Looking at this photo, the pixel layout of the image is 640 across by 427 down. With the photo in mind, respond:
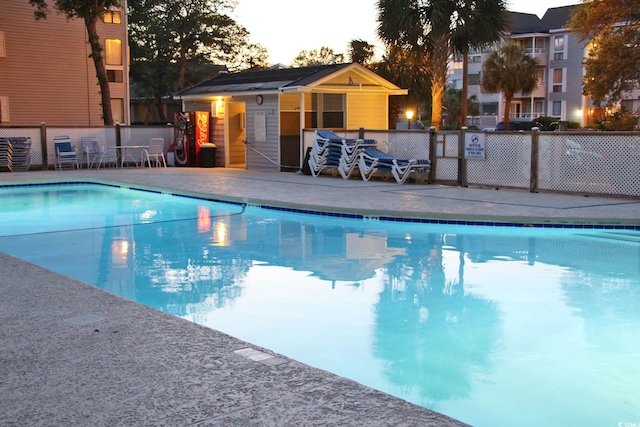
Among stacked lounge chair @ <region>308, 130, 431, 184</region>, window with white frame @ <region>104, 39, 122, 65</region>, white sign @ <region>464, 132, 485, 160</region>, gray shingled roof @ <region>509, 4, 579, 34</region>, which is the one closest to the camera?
white sign @ <region>464, 132, 485, 160</region>

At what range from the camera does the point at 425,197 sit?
1248 cm

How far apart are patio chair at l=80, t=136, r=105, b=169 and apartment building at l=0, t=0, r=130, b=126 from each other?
858cm

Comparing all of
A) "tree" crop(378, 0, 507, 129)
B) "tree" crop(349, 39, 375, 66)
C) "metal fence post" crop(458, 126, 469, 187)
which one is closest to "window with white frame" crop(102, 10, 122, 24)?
"tree" crop(349, 39, 375, 66)

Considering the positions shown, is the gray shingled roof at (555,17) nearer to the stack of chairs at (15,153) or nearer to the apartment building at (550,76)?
the apartment building at (550,76)

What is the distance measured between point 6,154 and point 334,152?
8596 millimetres

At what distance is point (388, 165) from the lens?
1542 centimetres

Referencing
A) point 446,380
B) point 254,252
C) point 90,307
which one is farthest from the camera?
point 254,252

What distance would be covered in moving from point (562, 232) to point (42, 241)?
22.2 ft

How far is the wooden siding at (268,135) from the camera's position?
61.1ft

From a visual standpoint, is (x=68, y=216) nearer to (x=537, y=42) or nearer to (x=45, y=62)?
(x=45, y=62)

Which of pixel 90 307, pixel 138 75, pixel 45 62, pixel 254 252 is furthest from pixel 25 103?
pixel 90 307

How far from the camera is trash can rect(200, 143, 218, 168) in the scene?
66.8 feet

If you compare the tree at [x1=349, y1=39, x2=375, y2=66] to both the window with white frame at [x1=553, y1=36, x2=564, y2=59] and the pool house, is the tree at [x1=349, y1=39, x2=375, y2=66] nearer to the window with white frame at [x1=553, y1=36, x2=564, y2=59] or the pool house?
the pool house

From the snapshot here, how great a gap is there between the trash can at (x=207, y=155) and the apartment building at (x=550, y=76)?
104 feet
